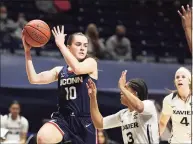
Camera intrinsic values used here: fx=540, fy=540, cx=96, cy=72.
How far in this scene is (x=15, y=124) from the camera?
9797mm

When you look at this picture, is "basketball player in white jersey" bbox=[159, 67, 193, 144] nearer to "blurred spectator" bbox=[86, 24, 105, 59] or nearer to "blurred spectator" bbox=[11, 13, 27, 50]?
"blurred spectator" bbox=[86, 24, 105, 59]

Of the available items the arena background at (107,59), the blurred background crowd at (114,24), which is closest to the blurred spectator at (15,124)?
the arena background at (107,59)

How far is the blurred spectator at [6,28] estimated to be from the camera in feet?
36.9

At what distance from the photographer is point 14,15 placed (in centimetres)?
1234

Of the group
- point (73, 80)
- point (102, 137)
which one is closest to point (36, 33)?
point (73, 80)

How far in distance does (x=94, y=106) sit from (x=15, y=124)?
15.7 ft

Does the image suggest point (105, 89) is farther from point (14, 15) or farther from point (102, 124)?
point (102, 124)

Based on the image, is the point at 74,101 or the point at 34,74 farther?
the point at 34,74

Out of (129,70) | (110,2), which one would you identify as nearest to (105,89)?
(129,70)

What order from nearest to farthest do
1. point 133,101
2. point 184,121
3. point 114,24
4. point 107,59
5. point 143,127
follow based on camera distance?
point 133,101 < point 143,127 < point 184,121 < point 107,59 < point 114,24

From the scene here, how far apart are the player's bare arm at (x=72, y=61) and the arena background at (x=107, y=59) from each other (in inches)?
139

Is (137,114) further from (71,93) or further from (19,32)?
(19,32)

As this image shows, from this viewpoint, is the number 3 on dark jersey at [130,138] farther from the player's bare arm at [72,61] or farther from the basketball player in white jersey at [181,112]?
the basketball player in white jersey at [181,112]

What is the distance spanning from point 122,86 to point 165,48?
25.6 ft
